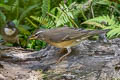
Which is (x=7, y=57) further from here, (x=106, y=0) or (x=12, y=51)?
(x=106, y=0)

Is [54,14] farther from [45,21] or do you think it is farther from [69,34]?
[69,34]

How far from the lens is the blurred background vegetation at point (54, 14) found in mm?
6945

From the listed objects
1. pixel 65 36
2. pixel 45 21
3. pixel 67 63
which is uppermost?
pixel 65 36

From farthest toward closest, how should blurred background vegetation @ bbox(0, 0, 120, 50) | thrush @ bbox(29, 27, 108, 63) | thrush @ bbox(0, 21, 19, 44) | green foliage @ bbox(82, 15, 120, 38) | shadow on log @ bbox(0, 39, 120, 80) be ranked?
blurred background vegetation @ bbox(0, 0, 120, 50) → thrush @ bbox(0, 21, 19, 44) → green foliage @ bbox(82, 15, 120, 38) → thrush @ bbox(29, 27, 108, 63) → shadow on log @ bbox(0, 39, 120, 80)

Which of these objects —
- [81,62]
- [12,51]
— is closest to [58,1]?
[12,51]

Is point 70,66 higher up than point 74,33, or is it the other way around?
point 74,33

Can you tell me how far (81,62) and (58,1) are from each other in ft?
11.3

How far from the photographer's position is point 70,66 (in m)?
4.89

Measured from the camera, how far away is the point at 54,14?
754cm

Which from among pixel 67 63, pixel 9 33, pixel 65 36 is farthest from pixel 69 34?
pixel 9 33

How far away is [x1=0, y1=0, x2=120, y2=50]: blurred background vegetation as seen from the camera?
6945 millimetres

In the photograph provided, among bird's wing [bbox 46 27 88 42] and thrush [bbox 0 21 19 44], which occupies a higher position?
bird's wing [bbox 46 27 88 42]

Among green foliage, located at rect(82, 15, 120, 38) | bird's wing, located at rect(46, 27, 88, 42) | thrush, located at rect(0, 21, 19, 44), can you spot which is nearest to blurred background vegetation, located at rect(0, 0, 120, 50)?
green foliage, located at rect(82, 15, 120, 38)

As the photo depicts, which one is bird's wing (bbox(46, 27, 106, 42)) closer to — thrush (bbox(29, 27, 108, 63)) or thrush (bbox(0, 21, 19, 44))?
thrush (bbox(29, 27, 108, 63))
